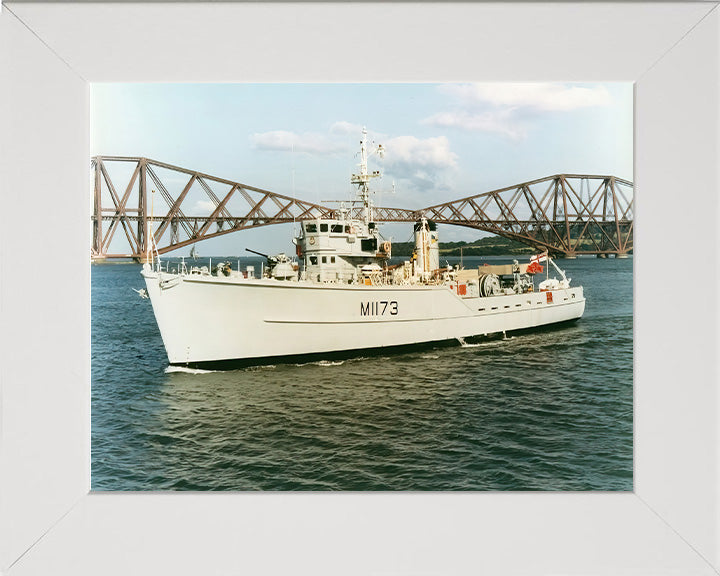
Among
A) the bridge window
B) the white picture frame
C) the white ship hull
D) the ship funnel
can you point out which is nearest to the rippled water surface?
the white ship hull

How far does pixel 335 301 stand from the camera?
267 inches

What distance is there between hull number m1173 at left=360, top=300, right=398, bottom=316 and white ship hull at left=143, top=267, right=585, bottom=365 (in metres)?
0.01

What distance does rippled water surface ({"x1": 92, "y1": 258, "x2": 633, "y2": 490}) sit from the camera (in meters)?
3.93

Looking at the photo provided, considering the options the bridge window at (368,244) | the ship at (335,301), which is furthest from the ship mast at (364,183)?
the bridge window at (368,244)

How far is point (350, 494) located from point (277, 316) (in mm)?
3679

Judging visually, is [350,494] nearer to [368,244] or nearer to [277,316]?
[277,316]

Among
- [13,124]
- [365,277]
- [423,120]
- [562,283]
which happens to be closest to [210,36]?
[13,124]

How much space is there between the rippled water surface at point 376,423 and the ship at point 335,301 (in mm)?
318

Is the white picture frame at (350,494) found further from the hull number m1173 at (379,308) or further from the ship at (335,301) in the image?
the hull number m1173 at (379,308)

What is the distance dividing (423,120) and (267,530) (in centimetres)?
493

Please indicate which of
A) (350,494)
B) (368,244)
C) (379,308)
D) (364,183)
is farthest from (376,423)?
(364,183)

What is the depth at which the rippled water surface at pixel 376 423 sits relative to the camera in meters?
3.93

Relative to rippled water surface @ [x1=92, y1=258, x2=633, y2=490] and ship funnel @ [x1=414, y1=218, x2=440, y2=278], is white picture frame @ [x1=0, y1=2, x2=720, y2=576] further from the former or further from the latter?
ship funnel @ [x1=414, y1=218, x2=440, y2=278]

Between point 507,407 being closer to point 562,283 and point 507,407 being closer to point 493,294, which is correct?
point 493,294
